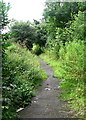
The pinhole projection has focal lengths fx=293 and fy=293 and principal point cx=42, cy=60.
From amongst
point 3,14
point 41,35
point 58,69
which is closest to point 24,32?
point 41,35

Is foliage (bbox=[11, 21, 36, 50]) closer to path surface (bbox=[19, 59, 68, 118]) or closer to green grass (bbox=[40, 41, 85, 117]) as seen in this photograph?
path surface (bbox=[19, 59, 68, 118])

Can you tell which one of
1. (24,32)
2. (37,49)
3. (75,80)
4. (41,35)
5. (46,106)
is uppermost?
(24,32)

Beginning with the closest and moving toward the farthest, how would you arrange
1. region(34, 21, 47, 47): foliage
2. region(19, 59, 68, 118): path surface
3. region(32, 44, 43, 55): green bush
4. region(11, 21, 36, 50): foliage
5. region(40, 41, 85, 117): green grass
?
region(19, 59, 68, 118): path surface → region(40, 41, 85, 117): green grass → region(11, 21, 36, 50): foliage → region(34, 21, 47, 47): foliage → region(32, 44, 43, 55): green bush

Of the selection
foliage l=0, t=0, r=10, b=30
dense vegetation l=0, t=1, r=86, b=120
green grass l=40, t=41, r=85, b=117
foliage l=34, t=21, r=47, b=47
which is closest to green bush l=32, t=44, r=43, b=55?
foliage l=34, t=21, r=47, b=47

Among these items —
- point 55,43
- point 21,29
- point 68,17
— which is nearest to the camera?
point 68,17

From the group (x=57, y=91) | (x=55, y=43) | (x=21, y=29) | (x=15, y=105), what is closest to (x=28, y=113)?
(x=15, y=105)

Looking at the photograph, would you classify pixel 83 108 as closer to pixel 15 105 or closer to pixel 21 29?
pixel 15 105

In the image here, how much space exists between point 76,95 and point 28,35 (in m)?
20.4

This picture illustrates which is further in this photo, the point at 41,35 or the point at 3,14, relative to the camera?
the point at 41,35

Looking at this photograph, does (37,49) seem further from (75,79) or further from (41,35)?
(75,79)

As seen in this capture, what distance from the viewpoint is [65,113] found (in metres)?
7.03

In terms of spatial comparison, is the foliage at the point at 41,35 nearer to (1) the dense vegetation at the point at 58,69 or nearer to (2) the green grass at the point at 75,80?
(1) the dense vegetation at the point at 58,69

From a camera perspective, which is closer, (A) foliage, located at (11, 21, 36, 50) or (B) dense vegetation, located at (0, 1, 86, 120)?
(B) dense vegetation, located at (0, 1, 86, 120)

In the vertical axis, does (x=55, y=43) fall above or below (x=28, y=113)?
above
